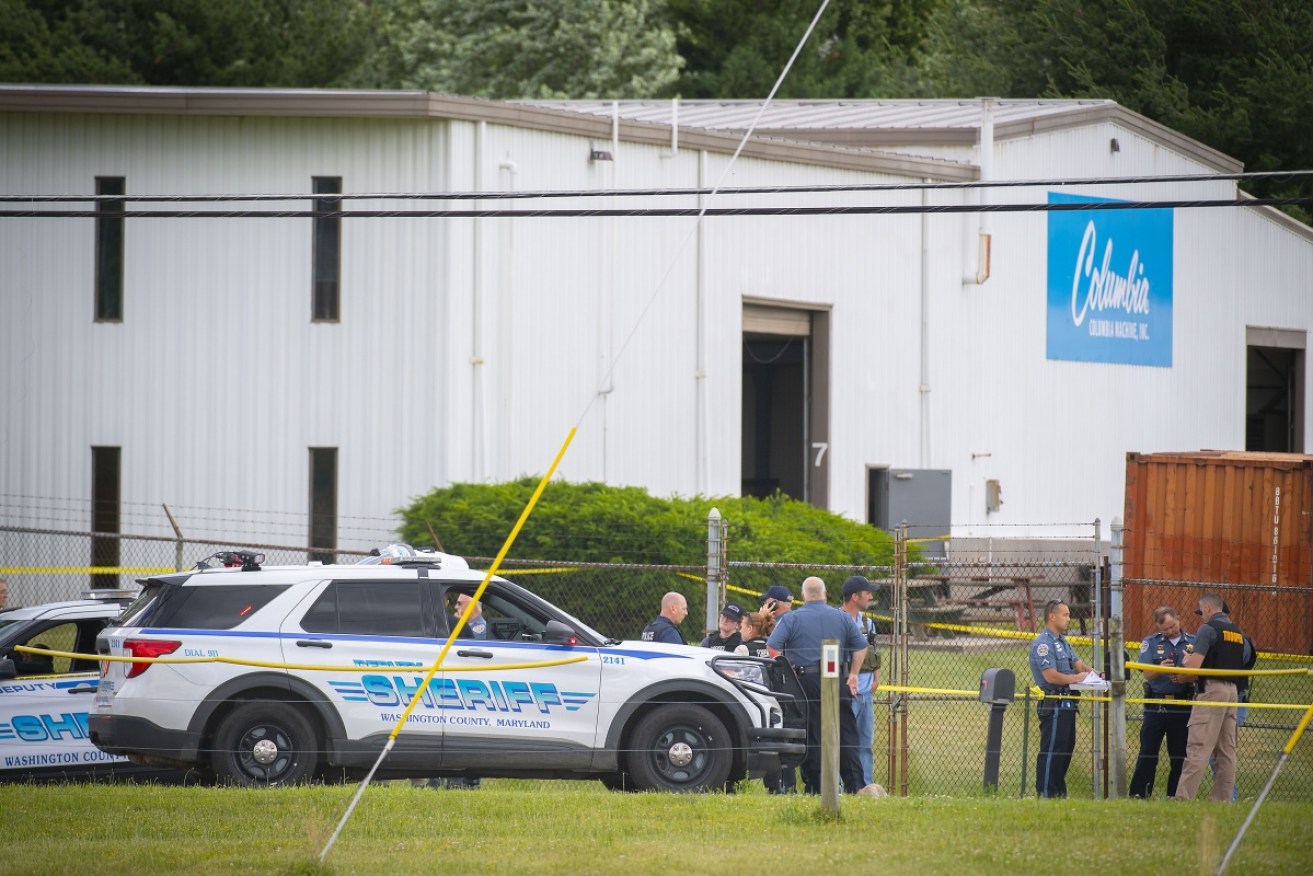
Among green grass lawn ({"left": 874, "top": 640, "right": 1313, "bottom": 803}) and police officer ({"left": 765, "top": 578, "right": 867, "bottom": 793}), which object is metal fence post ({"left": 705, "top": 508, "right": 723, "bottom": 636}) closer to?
police officer ({"left": 765, "top": 578, "right": 867, "bottom": 793})

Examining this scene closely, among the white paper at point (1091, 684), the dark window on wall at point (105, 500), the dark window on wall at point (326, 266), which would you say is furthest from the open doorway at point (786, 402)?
the white paper at point (1091, 684)

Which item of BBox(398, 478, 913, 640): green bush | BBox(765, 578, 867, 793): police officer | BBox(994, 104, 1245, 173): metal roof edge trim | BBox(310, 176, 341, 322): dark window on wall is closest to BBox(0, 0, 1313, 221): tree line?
BBox(994, 104, 1245, 173): metal roof edge trim

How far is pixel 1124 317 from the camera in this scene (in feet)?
108

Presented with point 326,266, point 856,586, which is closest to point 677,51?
point 326,266

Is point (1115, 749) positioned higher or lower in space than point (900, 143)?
lower

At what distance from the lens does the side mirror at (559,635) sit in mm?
12664

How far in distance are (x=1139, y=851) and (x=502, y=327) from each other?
15522mm

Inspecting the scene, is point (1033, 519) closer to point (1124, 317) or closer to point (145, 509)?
point (1124, 317)

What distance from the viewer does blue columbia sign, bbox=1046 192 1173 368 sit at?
104 ft

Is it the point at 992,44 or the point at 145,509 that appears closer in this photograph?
the point at 145,509

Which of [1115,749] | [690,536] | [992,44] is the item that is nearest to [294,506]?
[690,536]

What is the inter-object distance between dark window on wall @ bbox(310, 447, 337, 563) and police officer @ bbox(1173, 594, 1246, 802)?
43.6 feet

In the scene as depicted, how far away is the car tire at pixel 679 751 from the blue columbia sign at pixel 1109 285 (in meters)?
20.3

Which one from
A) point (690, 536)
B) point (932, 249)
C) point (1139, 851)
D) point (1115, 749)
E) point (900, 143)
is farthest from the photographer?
point (900, 143)
